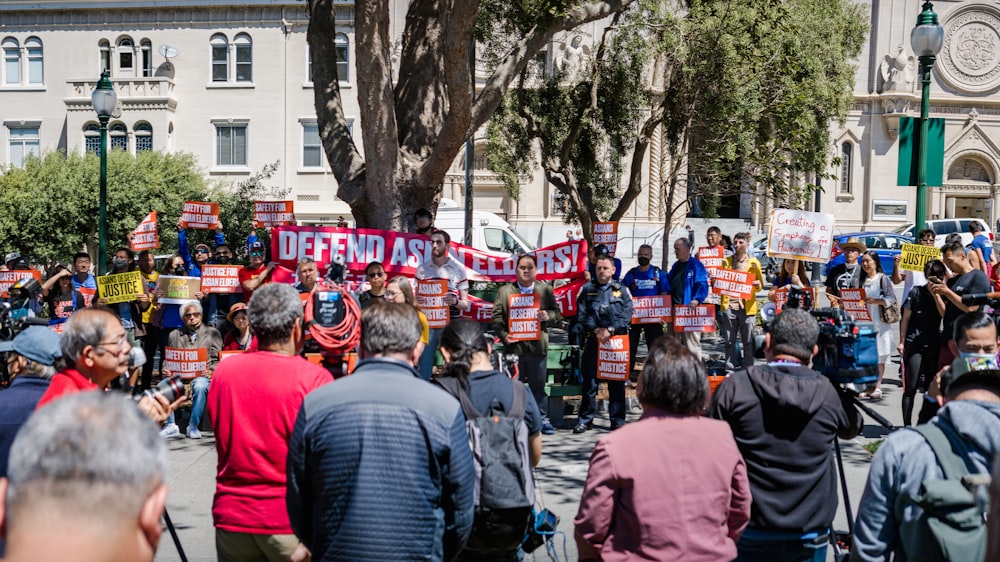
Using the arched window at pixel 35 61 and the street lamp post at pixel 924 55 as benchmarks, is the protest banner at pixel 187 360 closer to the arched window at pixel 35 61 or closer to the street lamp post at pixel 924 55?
the street lamp post at pixel 924 55

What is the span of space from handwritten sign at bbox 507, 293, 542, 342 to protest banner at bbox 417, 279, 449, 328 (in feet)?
2.74

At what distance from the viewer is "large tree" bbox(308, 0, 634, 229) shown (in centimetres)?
1020

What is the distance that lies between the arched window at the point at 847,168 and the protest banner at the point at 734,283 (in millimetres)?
35280

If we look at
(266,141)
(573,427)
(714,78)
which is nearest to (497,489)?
(573,427)

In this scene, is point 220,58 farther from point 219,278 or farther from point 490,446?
point 490,446

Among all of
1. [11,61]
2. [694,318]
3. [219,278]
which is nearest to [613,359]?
[694,318]

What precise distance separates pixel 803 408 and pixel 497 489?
55.3 inches

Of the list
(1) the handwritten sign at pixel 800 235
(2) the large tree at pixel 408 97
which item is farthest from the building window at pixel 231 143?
(1) the handwritten sign at pixel 800 235

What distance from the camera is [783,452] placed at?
13.1ft

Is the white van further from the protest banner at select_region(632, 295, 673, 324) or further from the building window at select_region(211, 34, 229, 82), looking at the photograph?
the building window at select_region(211, 34, 229, 82)

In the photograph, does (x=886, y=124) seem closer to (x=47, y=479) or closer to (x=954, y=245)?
(x=954, y=245)

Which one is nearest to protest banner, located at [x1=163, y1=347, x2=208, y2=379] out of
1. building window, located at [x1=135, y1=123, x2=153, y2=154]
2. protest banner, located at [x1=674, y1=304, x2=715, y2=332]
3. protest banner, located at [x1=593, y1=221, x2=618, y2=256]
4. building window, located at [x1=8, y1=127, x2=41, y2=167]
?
protest banner, located at [x1=674, y1=304, x2=715, y2=332]

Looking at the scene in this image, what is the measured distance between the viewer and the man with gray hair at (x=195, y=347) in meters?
9.43

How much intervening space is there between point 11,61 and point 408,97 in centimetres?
3231
